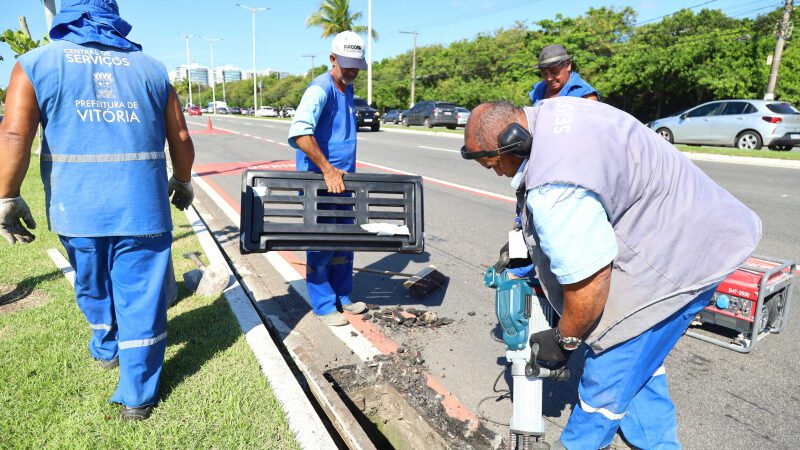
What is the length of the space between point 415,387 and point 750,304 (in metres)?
2.10

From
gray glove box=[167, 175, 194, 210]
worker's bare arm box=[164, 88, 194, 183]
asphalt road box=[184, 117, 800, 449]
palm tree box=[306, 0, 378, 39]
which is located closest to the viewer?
asphalt road box=[184, 117, 800, 449]

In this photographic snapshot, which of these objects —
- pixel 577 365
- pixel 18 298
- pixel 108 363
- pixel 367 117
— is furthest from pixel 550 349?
pixel 367 117

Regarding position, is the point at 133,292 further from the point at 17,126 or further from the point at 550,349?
the point at 550,349

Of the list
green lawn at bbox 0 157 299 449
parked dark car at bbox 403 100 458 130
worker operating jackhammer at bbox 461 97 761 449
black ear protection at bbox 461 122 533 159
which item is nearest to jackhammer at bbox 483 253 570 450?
worker operating jackhammer at bbox 461 97 761 449

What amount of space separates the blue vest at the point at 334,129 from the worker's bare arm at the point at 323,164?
184mm

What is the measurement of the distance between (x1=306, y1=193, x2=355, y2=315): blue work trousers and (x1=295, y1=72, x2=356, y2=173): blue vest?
0.91 ft

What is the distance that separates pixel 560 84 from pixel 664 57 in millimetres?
25975

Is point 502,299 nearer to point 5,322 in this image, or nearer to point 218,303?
point 218,303

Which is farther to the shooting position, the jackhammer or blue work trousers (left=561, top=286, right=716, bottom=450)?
the jackhammer

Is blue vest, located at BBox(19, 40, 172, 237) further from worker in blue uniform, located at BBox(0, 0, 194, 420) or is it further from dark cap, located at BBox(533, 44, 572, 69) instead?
dark cap, located at BBox(533, 44, 572, 69)

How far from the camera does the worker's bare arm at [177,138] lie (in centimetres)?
280

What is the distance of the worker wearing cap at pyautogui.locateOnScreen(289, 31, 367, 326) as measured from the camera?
3389mm

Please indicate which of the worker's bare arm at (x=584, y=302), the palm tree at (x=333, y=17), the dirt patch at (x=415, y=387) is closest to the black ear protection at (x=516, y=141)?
the worker's bare arm at (x=584, y=302)

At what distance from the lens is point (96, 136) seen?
97.5 inches
